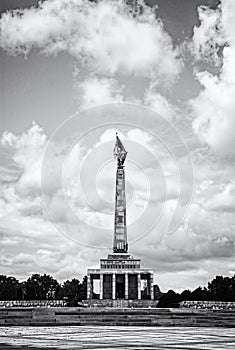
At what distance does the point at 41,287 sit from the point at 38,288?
244cm

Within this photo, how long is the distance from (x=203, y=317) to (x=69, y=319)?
32.2 feet

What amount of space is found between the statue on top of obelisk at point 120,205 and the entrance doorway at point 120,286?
5.31 meters

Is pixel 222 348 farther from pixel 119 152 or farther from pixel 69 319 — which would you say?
pixel 119 152

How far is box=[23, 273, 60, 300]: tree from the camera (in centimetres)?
12794

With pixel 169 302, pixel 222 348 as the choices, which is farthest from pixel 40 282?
pixel 222 348

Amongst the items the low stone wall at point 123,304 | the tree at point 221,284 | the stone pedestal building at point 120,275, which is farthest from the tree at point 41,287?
the low stone wall at point 123,304

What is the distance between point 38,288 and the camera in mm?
133125

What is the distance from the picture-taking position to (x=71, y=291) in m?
138

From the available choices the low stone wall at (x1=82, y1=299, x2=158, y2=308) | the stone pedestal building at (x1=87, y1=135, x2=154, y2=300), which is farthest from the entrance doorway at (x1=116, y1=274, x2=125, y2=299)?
the low stone wall at (x1=82, y1=299, x2=158, y2=308)

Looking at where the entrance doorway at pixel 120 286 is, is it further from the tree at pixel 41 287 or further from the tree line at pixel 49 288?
the tree at pixel 41 287

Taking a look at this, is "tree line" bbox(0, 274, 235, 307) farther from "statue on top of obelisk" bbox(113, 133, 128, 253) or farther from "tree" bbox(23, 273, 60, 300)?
"statue on top of obelisk" bbox(113, 133, 128, 253)

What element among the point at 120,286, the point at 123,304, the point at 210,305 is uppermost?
the point at 120,286

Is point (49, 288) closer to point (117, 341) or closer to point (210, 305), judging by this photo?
point (210, 305)

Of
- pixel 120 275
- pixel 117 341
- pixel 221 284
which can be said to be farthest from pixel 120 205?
pixel 117 341
